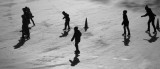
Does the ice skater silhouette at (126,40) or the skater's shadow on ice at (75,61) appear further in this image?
the ice skater silhouette at (126,40)

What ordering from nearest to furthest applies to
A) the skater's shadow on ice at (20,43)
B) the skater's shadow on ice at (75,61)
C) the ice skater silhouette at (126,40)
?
the skater's shadow on ice at (75,61), the ice skater silhouette at (126,40), the skater's shadow on ice at (20,43)

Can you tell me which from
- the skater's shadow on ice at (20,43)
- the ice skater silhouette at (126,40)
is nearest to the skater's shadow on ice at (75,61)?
the ice skater silhouette at (126,40)

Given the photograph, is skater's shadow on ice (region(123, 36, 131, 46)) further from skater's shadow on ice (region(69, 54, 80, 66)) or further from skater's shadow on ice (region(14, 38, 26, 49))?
skater's shadow on ice (region(14, 38, 26, 49))

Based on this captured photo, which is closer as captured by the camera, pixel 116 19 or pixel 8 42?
pixel 8 42

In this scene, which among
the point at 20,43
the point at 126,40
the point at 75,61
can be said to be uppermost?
the point at 126,40

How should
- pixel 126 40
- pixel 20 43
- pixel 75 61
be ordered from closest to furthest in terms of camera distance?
pixel 75 61 < pixel 126 40 < pixel 20 43

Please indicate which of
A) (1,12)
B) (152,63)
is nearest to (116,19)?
(152,63)

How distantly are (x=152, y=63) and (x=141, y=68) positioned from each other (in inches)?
27.1

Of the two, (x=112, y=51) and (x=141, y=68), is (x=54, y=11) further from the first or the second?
(x=141, y=68)

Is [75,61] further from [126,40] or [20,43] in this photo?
[20,43]

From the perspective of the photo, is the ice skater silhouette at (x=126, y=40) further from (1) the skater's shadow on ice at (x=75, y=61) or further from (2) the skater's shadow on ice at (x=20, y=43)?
(2) the skater's shadow on ice at (x=20, y=43)

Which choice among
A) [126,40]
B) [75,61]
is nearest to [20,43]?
[75,61]

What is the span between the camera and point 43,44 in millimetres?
12992

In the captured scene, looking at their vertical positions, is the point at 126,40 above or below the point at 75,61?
above
